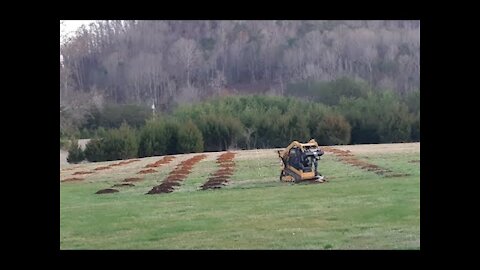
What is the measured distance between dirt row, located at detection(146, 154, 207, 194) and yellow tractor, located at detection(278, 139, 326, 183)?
1129mm

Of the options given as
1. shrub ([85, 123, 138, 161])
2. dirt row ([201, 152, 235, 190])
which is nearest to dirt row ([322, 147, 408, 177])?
dirt row ([201, 152, 235, 190])

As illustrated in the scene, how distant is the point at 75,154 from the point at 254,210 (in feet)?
8.19

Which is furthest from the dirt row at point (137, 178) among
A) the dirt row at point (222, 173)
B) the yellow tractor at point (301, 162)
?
the yellow tractor at point (301, 162)

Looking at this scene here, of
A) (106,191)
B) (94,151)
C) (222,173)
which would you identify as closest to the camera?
(106,191)

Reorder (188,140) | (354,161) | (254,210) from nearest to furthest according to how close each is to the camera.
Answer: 1. (254,210)
2. (354,161)
3. (188,140)

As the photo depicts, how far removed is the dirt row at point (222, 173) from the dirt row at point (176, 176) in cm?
28

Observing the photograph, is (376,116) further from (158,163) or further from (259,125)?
(158,163)

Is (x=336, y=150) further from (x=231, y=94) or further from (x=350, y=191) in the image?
(x=231, y=94)

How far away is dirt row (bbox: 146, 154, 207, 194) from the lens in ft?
27.5

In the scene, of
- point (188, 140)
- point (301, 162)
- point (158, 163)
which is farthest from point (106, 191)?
point (301, 162)

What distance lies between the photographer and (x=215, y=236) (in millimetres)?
7504

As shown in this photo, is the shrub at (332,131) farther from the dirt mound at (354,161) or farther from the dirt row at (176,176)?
the dirt row at (176,176)

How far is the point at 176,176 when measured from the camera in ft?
28.0
